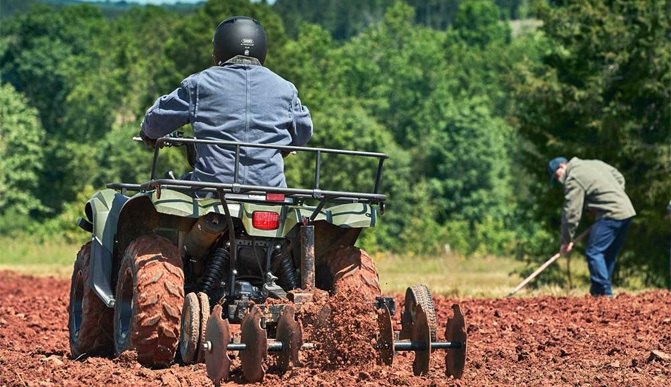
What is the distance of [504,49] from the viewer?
12975 centimetres

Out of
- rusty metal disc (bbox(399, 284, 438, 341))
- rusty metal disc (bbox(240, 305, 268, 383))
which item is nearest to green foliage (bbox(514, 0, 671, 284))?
rusty metal disc (bbox(399, 284, 438, 341))

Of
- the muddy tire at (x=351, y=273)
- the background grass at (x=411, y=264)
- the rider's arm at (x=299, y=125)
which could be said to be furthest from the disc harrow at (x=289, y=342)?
the background grass at (x=411, y=264)

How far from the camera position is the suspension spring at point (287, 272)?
866 centimetres

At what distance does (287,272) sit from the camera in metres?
8.69

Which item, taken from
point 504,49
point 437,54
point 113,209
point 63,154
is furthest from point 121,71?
point 113,209

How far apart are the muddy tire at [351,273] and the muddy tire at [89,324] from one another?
1.64 m

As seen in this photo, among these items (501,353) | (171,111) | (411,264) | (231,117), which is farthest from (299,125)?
(411,264)

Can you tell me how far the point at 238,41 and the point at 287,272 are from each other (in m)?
1.51

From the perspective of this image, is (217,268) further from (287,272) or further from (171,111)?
(171,111)

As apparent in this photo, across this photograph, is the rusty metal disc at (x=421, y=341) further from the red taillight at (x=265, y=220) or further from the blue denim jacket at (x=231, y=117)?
the blue denim jacket at (x=231, y=117)

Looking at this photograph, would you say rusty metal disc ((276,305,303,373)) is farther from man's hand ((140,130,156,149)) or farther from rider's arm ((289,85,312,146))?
man's hand ((140,130,156,149))

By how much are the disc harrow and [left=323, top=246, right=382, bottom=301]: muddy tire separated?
286mm

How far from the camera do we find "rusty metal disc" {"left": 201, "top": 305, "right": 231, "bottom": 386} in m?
7.57

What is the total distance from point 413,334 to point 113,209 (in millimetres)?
2145
